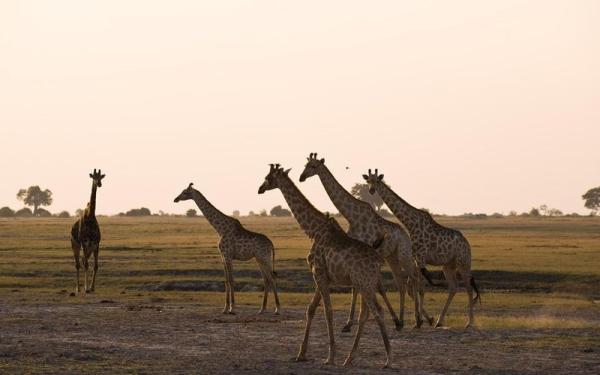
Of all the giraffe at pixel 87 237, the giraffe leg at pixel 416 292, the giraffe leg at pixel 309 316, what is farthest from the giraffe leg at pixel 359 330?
the giraffe at pixel 87 237

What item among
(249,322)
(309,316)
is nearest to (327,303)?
(309,316)

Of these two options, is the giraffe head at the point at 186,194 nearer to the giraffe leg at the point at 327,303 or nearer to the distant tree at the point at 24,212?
the giraffe leg at the point at 327,303

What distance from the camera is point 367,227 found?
875 inches

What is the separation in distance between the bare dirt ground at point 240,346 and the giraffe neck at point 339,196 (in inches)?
93.1

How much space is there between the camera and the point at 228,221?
88.6 feet

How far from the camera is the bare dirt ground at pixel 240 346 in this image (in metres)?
17.0

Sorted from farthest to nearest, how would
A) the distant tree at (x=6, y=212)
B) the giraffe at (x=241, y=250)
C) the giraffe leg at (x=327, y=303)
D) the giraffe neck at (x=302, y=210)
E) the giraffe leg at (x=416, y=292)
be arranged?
the distant tree at (x=6, y=212) < the giraffe at (x=241, y=250) < the giraffe leg at (x=416, y=292) < the giraffe neck at (x=302, y=210) < the giraffe leg at (x=327, y=303)

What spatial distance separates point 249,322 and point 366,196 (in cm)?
12222

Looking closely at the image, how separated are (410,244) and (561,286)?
46.7 feet

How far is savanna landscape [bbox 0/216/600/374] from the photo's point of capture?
57.6ft

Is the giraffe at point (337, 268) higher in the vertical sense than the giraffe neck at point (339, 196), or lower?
lower

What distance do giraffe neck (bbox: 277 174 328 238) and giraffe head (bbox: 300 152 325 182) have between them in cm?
254

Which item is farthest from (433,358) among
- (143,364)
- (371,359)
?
(143,364)

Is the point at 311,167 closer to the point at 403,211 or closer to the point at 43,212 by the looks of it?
the point at 403,211
